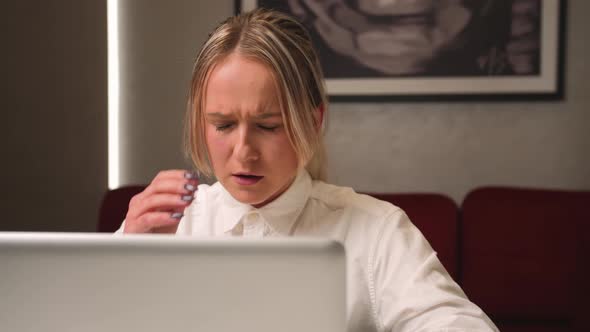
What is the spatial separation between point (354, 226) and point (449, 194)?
124 cm

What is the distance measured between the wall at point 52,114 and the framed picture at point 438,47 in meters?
0.76

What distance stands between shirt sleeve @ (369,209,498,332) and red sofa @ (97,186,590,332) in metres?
0.83

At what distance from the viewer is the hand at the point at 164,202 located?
0.83 meters

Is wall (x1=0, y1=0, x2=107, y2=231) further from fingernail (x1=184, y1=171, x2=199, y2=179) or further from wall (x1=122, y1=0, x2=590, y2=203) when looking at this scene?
fingernail (x1=184, y1=171, x2=199, y2=179)

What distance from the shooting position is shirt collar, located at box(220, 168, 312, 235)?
1.07m

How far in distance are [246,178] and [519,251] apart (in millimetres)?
1184

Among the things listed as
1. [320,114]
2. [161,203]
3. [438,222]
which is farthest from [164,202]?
[438,222]

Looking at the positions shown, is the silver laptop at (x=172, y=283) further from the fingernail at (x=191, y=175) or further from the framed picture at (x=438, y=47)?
the framed picture at (x=438, y=47)

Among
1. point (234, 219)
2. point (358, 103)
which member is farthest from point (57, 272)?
point (358, 103)

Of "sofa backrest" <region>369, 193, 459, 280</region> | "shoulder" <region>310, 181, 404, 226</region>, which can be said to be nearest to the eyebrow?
"shoulder" <region>310, 181, 404, 226</region>

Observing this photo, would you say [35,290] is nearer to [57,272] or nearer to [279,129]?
[57,272]

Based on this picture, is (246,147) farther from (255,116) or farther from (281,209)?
(281,209)

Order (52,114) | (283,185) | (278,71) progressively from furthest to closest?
(52,114), (283,185), (278,71)

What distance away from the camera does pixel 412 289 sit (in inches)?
36.9
